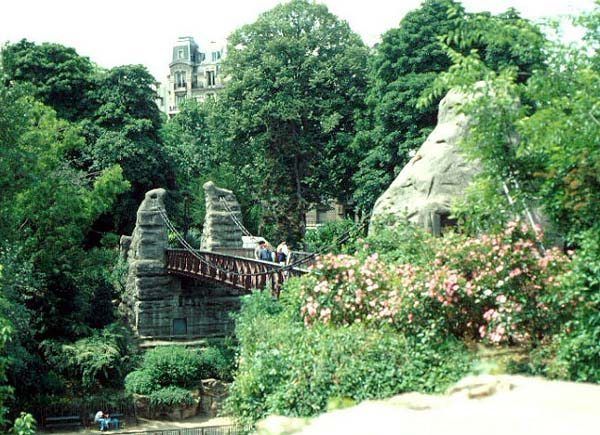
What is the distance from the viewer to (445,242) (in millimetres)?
11312

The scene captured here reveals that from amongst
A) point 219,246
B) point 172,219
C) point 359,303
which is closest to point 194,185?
point 172,219

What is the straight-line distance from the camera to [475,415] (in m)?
6.27

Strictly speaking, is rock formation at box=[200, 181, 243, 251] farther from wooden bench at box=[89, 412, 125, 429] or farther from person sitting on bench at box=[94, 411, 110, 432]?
person sitting on bench at box=[94, 411, 110, 432]

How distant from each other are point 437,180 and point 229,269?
41.1 feet

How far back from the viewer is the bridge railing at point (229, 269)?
20047mm

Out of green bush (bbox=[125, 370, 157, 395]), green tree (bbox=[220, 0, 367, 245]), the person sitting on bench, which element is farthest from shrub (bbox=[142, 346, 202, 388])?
green tree (bbox=[220, 0, 367, 245])

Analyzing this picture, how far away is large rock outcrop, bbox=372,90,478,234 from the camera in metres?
14.5

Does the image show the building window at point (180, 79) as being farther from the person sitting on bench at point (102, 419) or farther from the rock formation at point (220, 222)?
the person sitting on bench at point (102, 419)

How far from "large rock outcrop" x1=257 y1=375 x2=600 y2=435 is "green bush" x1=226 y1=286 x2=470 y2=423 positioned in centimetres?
205

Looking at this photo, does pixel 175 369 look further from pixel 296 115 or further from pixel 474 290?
pixel 474 290

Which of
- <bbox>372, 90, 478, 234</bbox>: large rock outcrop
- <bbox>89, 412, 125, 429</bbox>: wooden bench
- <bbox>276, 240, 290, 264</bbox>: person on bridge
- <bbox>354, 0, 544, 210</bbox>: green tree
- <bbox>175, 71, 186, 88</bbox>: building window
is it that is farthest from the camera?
<bbox>175, 71, 186, 88</bbox>: building window

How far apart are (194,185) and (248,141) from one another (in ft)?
27.6

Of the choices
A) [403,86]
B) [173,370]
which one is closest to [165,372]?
[173,370]

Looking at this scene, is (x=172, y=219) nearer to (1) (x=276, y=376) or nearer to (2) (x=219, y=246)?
(2) (x=219, y=246)
